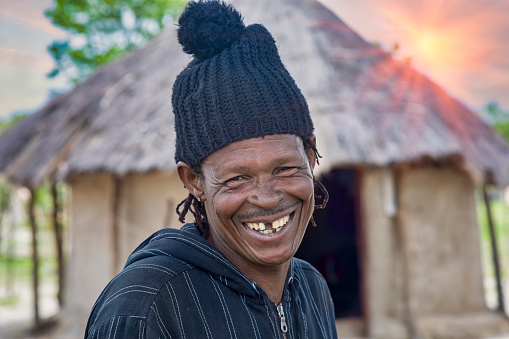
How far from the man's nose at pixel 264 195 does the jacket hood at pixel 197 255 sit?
0.19 m

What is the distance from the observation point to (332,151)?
6094 millimetres

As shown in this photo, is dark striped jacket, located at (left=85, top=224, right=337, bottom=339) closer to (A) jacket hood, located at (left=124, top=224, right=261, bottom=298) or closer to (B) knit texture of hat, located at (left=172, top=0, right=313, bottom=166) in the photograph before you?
(A) jacket hood, located at (left=124, top=224, right=261, bottom=298)

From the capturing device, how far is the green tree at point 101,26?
10703mm

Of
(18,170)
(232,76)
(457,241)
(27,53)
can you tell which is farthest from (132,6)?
(232,76)

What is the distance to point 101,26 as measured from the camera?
11.4 m

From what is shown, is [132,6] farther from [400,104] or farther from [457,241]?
[457,241]

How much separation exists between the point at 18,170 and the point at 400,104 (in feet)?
16.9

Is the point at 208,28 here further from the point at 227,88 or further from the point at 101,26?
the point at 101,26

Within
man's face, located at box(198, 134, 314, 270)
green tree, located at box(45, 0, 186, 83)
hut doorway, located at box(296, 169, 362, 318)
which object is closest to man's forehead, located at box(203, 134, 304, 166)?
man's face, located at box(198, 134, 314, 270)

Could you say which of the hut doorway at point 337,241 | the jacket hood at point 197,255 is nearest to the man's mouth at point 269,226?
the jacket hood at point 197,255

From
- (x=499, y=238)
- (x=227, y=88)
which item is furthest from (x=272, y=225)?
(x=499, y=238)

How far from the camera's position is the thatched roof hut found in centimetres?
644

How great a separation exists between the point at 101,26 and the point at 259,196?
10910mm

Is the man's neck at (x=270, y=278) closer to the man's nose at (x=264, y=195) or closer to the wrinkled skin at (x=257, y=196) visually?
the wrinkled skin at (x=257, y=196)
